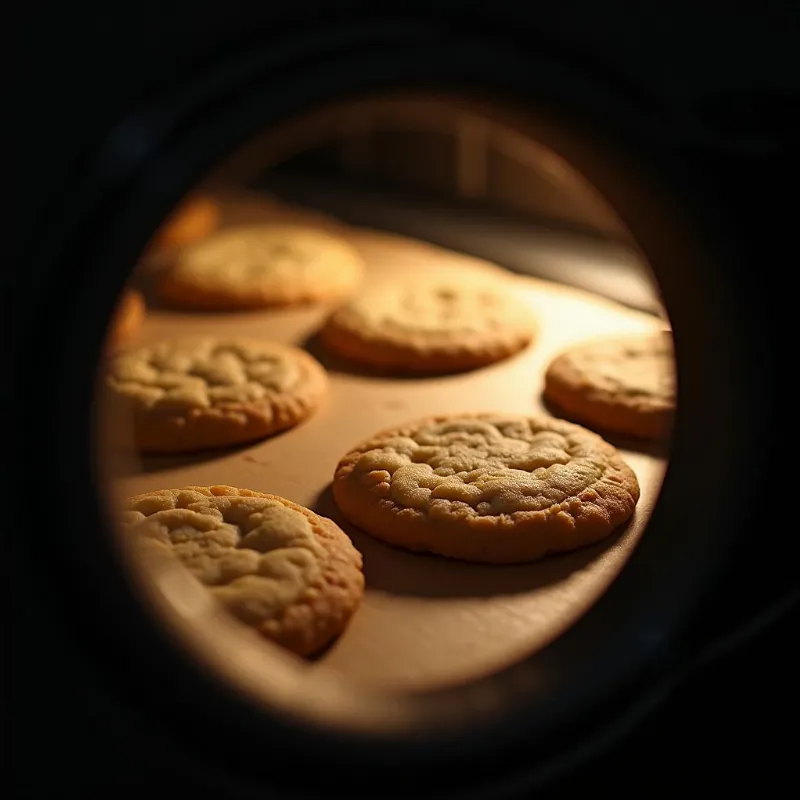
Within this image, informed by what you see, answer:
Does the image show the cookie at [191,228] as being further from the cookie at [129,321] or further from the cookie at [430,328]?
the cookie at [430,328]

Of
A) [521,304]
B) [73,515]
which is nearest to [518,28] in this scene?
[73,515]

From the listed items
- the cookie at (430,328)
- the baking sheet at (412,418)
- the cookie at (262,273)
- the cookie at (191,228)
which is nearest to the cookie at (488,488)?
the baking sheet at (412,418)

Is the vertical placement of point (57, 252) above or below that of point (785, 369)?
below

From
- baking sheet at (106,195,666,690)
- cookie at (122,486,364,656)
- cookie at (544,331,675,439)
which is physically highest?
cookie at (544,331,675,439)

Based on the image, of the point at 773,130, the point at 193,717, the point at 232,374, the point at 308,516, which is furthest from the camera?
the point at 232,374

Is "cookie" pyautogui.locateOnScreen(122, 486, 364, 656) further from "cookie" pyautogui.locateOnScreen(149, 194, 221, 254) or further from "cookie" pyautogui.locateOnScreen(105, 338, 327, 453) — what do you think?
"cookie" pyautogui.locateOnScreen(149, 194, 221, 254)

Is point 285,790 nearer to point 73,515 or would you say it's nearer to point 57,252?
point 73,515

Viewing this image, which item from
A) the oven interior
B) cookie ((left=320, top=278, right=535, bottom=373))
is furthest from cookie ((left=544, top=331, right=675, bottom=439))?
cookie ((left=320, top=278, right=535, bottom=373))
